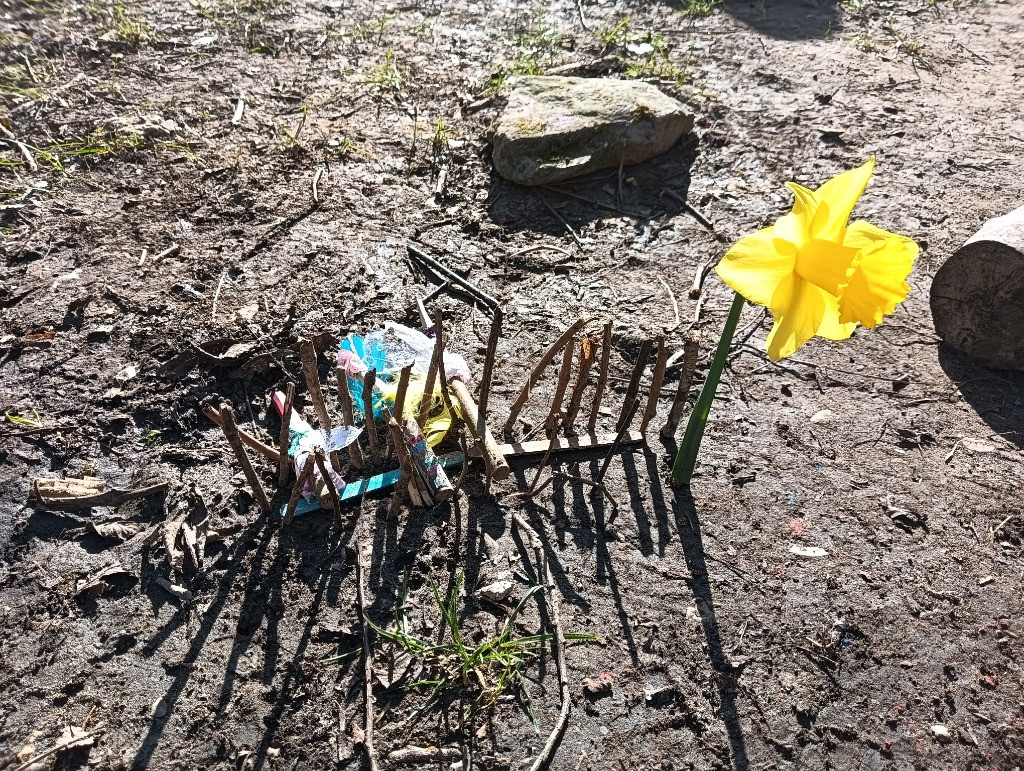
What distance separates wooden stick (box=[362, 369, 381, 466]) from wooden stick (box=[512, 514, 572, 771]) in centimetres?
62

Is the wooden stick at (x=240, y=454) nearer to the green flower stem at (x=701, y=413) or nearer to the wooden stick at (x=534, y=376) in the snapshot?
the wooden stick at (x=534, y=376)

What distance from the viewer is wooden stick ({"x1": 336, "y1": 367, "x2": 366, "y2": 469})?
272 cm

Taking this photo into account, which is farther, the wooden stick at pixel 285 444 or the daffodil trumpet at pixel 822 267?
the wooden stick at pixel 285 444

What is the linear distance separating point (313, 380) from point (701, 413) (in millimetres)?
1456

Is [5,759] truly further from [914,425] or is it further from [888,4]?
[888,4]

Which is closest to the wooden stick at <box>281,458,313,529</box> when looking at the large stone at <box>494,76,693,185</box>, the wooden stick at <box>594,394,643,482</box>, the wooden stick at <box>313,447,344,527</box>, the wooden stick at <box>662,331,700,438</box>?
the wooden stick at <box>313,447,344,527</box>

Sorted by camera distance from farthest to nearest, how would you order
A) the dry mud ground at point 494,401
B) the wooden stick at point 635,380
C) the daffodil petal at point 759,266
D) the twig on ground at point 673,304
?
the twig on ground at point 673,304 < the wooden stick at point 635,380 < the dry mud ground at point 494,401 < the daffodil petal at point 759,266

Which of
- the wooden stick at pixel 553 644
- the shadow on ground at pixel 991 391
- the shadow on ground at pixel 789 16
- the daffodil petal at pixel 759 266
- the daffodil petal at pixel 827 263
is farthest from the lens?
the shadow on ground at pixel 789 16

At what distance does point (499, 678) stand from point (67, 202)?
3.75 meters

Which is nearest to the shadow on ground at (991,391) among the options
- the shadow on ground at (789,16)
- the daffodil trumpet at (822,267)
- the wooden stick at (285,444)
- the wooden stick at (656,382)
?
the wooden stick at (656,382)

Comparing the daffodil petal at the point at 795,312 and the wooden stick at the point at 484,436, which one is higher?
the daffodil petal at the point at 795,312

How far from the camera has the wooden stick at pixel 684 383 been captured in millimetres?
2848

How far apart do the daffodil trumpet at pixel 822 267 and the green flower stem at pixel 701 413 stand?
0.86ft

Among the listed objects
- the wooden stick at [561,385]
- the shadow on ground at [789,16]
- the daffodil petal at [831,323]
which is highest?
the shadow on ground at [789,16]
